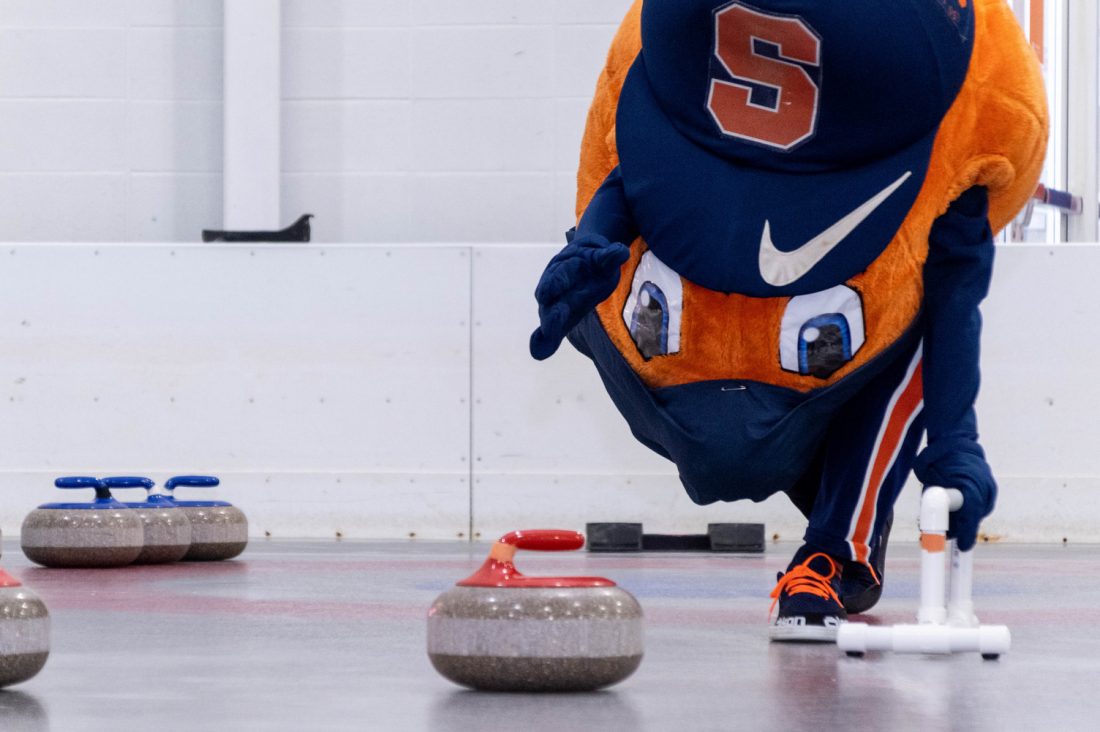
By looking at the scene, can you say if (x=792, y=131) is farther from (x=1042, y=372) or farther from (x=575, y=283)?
(x=1042, y=372)

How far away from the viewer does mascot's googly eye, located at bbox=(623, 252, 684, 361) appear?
269 cm

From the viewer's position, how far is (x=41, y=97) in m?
6.11

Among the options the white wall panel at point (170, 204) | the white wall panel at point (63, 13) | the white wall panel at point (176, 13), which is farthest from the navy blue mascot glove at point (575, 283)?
the white wall panel at point (63, 13)

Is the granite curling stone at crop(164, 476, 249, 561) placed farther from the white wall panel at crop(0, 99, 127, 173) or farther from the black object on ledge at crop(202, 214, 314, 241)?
the white wall panel at crop(0, 99, 127, 173)

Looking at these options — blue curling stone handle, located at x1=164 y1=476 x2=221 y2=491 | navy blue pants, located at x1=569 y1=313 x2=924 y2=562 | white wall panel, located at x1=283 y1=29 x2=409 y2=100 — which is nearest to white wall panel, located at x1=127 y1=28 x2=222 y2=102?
white wall panel, located at x1=283 y1=29 x2=409 y2=100

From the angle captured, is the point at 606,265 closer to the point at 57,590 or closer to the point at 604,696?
the point at 604,696

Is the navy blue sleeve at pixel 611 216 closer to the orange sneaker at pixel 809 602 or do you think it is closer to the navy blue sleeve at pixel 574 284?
the navy blue sleeve at pixel 574 284

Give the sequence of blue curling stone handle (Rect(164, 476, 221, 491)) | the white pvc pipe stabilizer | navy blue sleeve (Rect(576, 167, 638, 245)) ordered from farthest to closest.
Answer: blue curling stone handle (Rect(164, 476, 221, 491))
navy blue sleeve (Rect(576, 167, 638, 245))
the white pvc pipe stabilizer

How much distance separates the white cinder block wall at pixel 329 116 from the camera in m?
6.03

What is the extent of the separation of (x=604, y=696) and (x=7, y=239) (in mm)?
4637

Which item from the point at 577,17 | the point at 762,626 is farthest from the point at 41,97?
the point at 762,626

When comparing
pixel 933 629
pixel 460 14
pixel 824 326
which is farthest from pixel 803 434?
pixel 460 14

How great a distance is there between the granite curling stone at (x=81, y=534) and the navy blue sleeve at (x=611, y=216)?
1769mm

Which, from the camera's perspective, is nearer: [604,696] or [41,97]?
[604,696]
